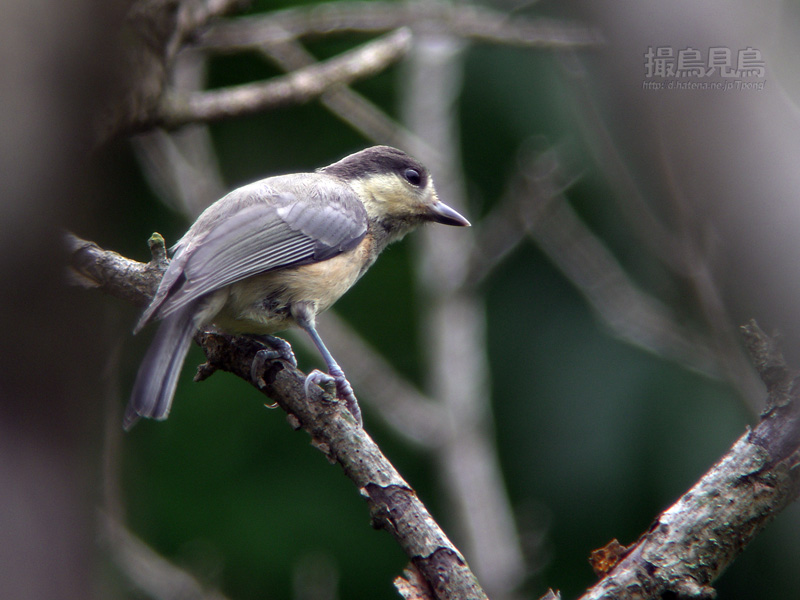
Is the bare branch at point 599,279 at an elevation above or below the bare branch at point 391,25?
below

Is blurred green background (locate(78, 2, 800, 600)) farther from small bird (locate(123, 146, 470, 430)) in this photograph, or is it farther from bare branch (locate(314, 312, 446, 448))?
small bird (locate(123, 146, 470, 430))

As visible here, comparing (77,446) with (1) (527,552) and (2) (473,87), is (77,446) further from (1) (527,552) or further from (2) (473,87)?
(2) (473,87)

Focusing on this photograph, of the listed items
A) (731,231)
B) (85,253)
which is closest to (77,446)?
(731,231)

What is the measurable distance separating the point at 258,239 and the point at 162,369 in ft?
2.17

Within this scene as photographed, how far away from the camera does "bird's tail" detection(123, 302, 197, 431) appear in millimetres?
2469

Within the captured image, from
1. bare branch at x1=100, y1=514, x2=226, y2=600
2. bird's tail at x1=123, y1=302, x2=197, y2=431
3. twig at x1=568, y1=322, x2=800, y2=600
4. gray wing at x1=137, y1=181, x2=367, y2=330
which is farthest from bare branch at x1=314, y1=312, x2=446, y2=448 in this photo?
twig at x1=568, y1=322, x2=800, y2=600

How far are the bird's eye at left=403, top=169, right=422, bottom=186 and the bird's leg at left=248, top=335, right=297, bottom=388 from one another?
114 cm

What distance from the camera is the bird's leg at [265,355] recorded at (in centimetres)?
265

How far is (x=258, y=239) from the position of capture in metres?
2.97

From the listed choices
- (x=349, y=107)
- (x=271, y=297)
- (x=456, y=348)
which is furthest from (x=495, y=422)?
(x=271, y=297)

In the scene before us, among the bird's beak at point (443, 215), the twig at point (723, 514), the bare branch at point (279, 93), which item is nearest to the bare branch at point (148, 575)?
the bare branch at point (279, 93)

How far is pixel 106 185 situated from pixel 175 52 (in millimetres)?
2882

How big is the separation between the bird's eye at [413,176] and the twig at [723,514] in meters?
2.20

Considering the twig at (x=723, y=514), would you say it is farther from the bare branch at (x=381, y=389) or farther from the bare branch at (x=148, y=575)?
the bare branch at (x=381, y=389)
